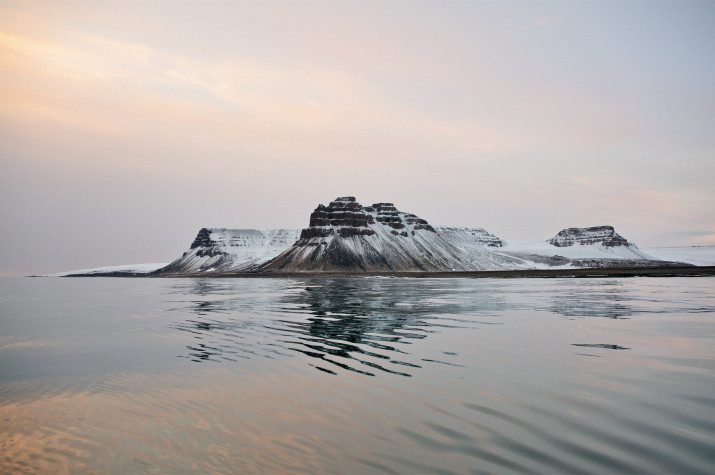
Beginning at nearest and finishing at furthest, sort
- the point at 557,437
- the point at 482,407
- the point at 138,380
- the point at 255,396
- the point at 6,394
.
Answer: the point at 557,437 → the point at 482,407 → the point at 255,396 → the point at 6,394 → the point at 138,380

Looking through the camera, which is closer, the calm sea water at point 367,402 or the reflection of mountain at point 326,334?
the calm sea water at point 367,402

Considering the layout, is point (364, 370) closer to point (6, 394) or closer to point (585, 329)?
point (6, 394)

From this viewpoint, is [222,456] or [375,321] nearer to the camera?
[222,456]

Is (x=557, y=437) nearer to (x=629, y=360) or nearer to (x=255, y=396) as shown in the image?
(x=255, y=396)

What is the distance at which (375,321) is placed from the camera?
25.0m

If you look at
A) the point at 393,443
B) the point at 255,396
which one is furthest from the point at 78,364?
the point at 393,443

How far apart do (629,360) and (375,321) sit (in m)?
13.9

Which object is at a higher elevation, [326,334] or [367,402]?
[367,402]

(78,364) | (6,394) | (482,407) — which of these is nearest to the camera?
(482,407)

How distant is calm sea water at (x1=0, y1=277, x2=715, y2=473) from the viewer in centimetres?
667

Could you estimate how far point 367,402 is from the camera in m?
9.47

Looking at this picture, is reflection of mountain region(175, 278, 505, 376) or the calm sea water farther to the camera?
reflection of mountain region(175, 278, 505, 376)

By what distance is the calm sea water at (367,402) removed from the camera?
6668 millimetres

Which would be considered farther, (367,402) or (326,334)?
(326,334)
